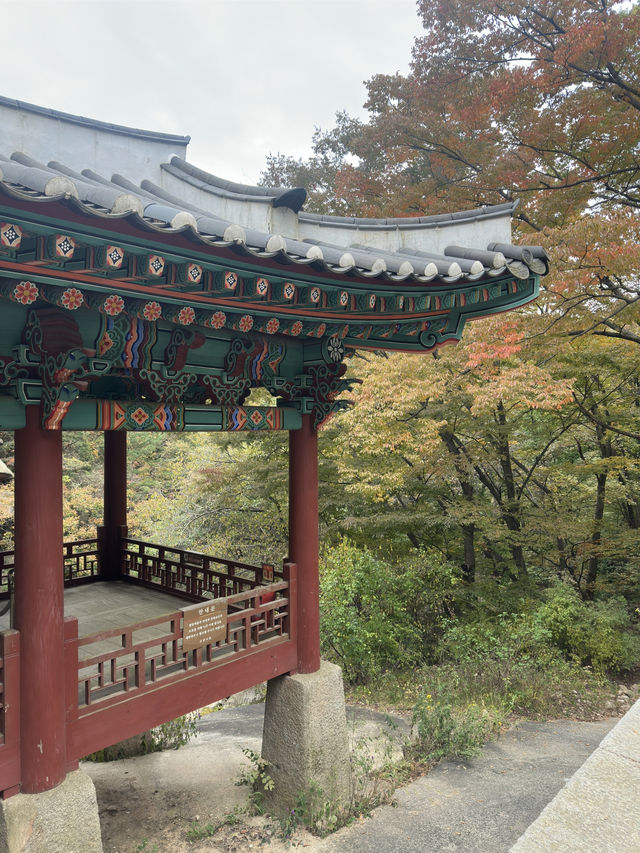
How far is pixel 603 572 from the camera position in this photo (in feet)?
49.8

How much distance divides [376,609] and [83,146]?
875 centimetres

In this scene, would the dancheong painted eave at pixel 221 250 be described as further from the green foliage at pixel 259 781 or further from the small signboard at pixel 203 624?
the green foliage at pixel 259 781

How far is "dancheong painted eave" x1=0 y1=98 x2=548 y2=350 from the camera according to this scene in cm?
247

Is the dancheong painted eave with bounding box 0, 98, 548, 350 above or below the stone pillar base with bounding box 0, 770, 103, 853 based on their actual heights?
above

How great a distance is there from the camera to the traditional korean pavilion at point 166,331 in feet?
9.16

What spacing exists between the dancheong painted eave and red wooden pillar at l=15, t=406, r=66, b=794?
1106mm

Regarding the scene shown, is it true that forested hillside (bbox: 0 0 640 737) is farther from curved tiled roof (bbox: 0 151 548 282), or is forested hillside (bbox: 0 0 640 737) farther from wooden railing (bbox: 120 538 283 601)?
curved tiled roof (bbox: 0 151 548 282)

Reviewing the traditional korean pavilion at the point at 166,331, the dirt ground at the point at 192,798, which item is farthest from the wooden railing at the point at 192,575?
the dirt ground at the point at 192,798

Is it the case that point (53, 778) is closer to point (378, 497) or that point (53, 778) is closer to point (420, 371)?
point (378, 497)

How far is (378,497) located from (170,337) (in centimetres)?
732

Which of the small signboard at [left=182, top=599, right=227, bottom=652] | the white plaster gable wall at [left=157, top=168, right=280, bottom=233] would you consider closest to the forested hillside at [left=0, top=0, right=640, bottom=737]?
the small signboard at [left=182, top=599, right=227, bottom=652]

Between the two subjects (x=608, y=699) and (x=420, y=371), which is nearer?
(x=608, y=699)

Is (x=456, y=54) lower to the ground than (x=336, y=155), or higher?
lower

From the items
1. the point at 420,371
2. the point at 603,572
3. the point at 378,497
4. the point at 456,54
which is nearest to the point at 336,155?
the point at 456,54
